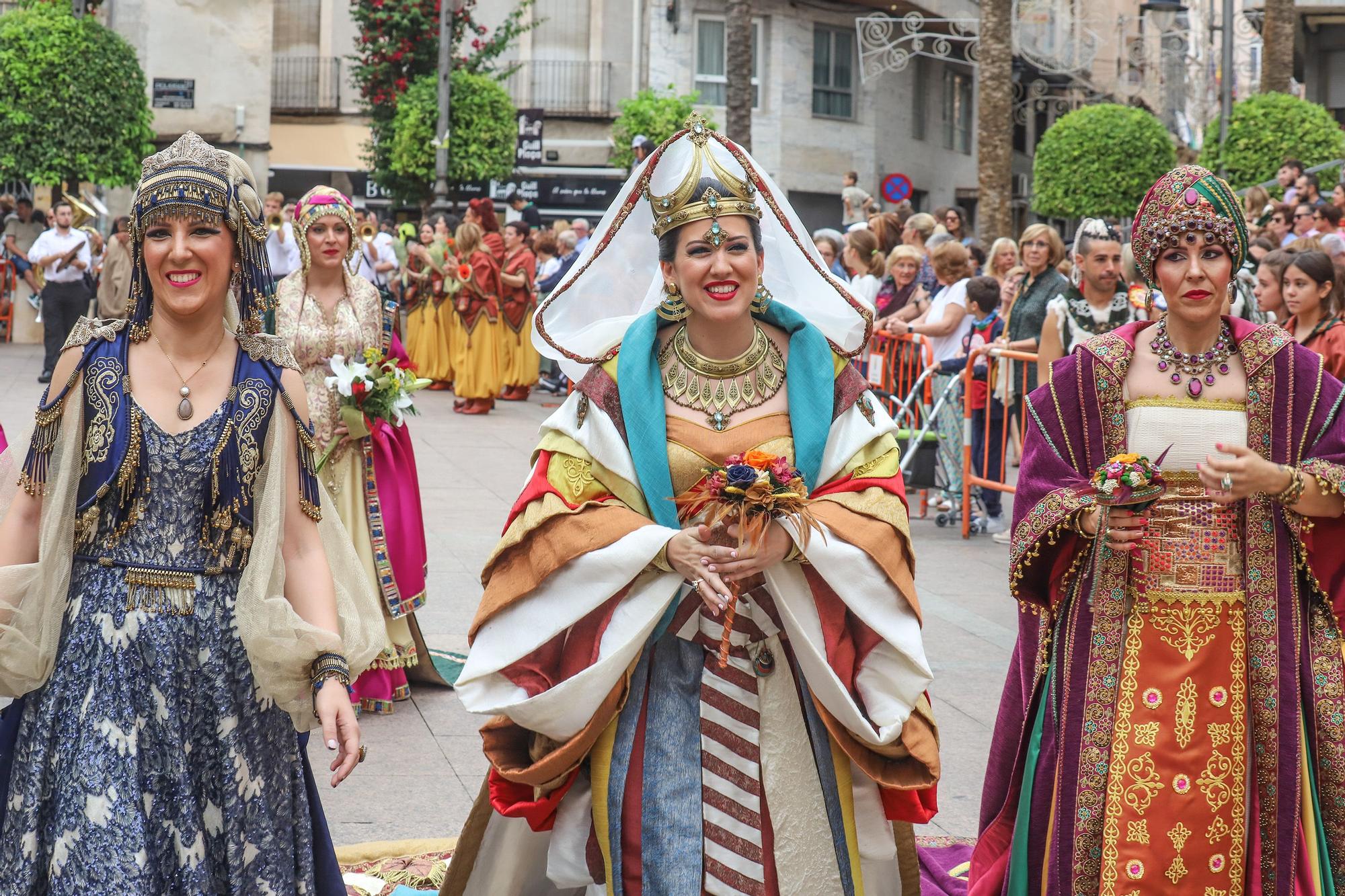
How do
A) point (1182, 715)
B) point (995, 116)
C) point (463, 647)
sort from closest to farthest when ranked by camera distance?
1. point (1182, 715)
2. point (463, 647)
3. point (995, 116)

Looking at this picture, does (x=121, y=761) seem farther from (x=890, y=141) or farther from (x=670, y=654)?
(x=890, y=141)

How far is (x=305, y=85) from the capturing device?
124 feet

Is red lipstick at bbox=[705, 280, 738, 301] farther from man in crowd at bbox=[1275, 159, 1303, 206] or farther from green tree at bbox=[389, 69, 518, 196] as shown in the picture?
green tree at bbox=[389, 69, 518, 196]

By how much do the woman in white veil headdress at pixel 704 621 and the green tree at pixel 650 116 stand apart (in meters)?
26.2

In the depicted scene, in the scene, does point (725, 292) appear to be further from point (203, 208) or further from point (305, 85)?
point (305, 85)

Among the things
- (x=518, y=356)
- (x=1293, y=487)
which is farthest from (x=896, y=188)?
(x=1293, y=487)

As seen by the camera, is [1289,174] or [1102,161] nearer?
[1289,174]

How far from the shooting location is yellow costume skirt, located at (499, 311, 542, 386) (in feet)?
60.5

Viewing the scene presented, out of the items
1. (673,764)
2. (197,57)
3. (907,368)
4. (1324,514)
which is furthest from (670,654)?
(197,57)

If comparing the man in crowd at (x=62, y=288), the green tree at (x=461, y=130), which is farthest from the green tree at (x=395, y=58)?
the man in crowd at (x=62, y=288)

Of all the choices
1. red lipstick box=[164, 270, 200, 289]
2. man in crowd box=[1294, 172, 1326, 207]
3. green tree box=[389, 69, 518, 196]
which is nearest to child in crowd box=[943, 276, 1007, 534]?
man in crowd box=[1294, 172, 1326, 207]

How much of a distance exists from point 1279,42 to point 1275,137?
3.55 metres

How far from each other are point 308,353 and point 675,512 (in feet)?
11.4

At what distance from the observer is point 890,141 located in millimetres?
35969
